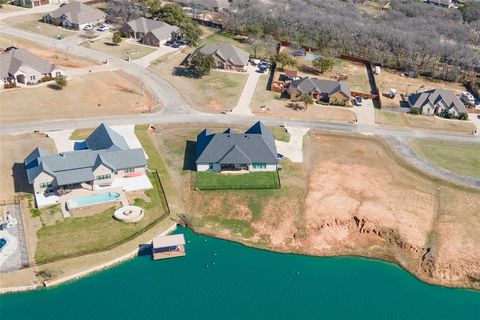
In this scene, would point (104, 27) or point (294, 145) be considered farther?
point (104, 27)

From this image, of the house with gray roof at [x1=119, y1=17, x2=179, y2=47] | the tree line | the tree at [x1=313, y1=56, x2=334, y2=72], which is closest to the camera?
the tree at [x1=313, y1=56, x2=334, y2=72]

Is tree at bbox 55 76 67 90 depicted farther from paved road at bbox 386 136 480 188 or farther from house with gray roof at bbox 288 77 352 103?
paved road at bbox 386 136 480 188

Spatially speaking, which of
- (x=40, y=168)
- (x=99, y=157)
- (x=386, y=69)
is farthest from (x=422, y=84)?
(x=40, y=168)

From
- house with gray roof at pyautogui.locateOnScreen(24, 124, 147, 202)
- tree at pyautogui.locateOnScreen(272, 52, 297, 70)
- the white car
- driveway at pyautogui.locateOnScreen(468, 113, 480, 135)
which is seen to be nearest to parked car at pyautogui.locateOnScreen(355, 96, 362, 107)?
tree at pyautogui.locateOnScreen(272, 52, 297, 70)

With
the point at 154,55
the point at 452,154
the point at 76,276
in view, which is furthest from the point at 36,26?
the point at 452,154

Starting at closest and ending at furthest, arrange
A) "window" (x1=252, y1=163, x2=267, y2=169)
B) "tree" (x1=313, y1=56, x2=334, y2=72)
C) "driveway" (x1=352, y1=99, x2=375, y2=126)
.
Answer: "window" (x1=252, y1=163, x2=267, y2=169) → "driveway" (x1=352, y1=99, x2=375, y2=126) → "tree" (x1=313, y1=56, x2=334, y2=72)

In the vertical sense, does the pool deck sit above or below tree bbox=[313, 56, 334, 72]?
below

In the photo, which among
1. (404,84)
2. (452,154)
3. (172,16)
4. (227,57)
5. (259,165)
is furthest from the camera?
(172,16)

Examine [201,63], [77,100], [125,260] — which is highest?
[201,63]

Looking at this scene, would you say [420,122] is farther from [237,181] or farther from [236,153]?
[237,181]
